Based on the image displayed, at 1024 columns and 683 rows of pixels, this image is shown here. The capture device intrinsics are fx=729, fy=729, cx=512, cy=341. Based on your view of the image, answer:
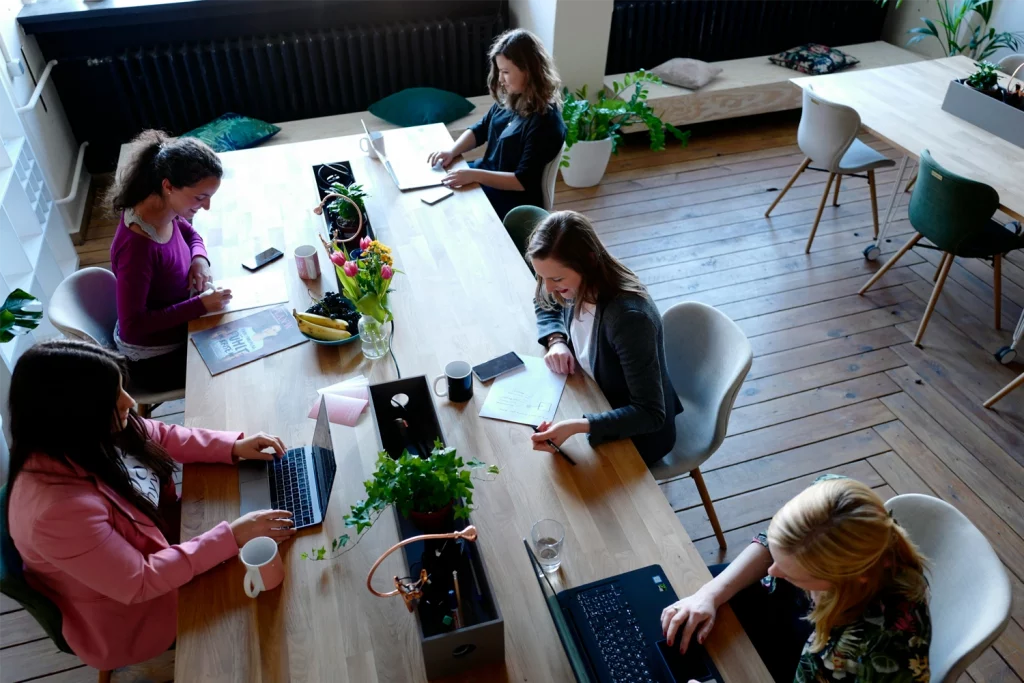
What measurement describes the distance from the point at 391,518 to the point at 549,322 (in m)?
0.81

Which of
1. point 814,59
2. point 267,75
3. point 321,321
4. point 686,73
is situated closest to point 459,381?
point 321,321

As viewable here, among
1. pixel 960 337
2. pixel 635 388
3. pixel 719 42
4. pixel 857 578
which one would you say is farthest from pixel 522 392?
pixel 719 42

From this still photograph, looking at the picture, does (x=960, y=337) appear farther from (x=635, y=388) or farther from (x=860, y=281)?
(x=635, y=388)

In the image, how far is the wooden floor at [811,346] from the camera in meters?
2.75

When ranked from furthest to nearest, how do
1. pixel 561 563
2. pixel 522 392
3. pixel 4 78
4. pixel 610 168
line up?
pixel 610 168 < pixel 4 78 < pixel 522 392 < pixel 561 563

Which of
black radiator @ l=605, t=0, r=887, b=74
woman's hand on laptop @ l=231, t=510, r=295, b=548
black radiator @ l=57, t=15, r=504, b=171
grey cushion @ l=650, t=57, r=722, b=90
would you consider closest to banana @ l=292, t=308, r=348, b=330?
woman's hand on laptop @ l=231, t=510, r=295, b=548

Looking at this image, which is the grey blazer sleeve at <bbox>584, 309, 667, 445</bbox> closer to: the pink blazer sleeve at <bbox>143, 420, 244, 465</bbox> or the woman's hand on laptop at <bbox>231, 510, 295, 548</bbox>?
the woman's hand on laptop at <bbox>231, 510, 295, 548</bbox>

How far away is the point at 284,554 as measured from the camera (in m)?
1.67


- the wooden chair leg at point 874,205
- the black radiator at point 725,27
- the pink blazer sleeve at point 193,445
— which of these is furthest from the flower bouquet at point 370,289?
the black radiator at point 725,27

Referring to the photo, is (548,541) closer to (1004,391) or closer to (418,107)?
(1004,391)

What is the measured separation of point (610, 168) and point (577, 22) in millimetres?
929

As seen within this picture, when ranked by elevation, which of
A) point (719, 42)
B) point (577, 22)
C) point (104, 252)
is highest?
point (577, 22)

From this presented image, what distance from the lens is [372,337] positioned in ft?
7.26

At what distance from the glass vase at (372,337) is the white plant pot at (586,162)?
8.46 ft
